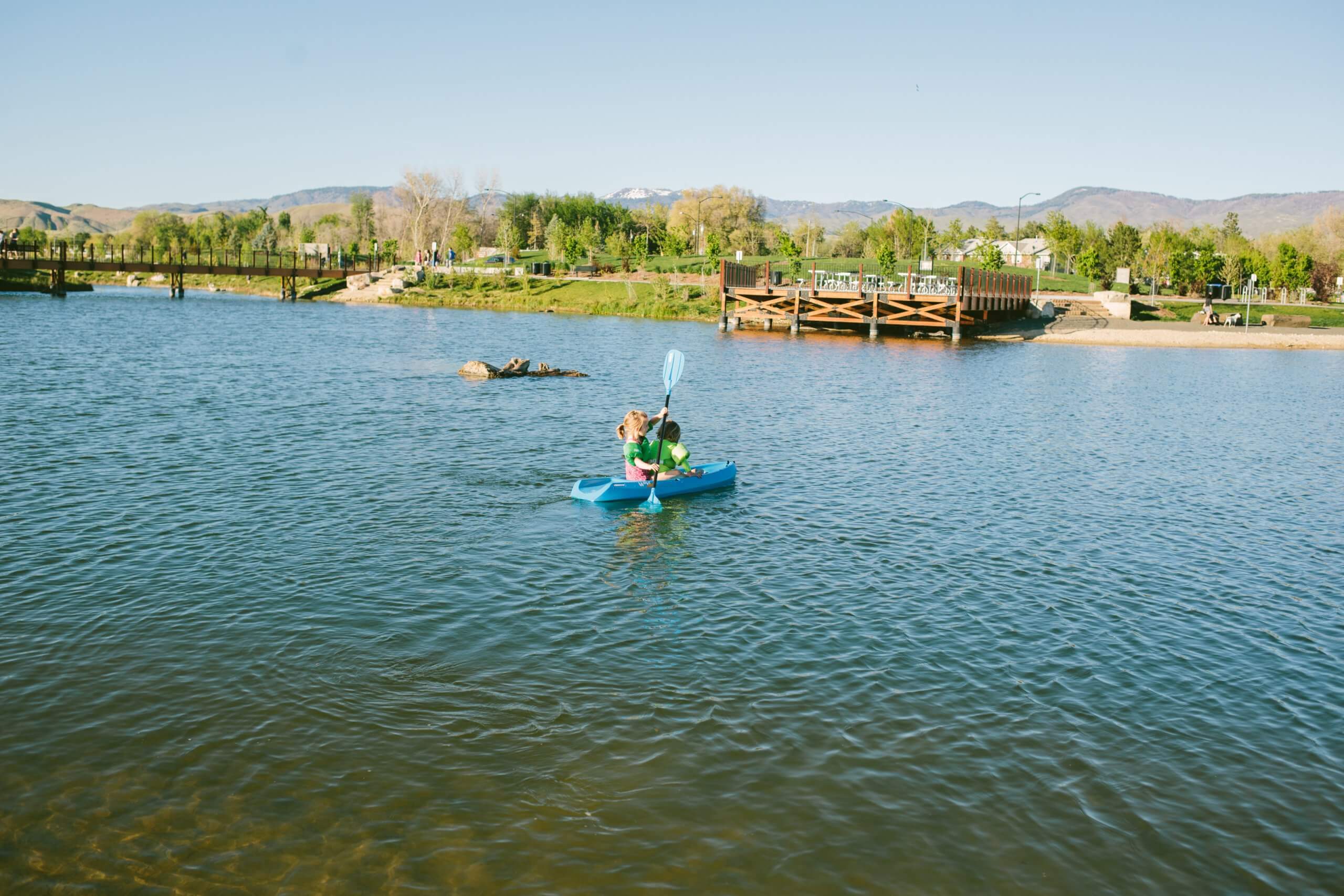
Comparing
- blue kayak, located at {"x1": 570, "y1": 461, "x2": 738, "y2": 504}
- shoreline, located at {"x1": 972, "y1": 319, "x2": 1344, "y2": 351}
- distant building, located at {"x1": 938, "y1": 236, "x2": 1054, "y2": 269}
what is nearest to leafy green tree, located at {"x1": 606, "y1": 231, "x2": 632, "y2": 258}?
distant building, located at {"x1": 938, "y1": 236, "x2": 1054, "y2": 269}

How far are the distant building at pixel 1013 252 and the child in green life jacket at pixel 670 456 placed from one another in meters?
120

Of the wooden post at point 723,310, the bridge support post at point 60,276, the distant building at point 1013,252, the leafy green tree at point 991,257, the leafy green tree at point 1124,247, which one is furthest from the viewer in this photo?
the distant building at point 1013,252

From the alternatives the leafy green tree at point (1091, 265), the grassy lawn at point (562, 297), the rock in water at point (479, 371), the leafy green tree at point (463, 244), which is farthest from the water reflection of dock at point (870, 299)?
the leafy green tree at point (463, 244)

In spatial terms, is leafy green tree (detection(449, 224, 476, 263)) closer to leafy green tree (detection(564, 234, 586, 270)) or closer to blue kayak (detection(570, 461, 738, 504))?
leafy green tree (detection(564, 234, 586, 270))

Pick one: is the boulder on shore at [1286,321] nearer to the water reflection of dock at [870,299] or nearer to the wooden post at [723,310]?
the water reflection of dock at [870,299]

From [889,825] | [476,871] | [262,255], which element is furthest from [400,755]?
[262,255]

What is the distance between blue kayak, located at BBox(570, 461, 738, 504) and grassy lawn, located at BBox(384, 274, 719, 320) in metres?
65.8

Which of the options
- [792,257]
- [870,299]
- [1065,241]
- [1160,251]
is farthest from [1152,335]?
[1065,241]

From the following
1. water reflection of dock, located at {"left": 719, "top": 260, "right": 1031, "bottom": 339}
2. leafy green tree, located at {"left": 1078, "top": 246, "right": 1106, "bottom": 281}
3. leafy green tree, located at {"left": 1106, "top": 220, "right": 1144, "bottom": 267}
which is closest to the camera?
water reflection of dock, located at {"left": 719, "top": 260, "right": 1031, "bottom": 339}

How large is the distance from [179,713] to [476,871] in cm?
458

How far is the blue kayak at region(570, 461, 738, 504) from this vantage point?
820 inches

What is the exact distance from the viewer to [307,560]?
1642cm

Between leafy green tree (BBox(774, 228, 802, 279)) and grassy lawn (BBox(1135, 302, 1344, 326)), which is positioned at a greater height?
leafy green tree (BBox(774, 228, 802, 279))

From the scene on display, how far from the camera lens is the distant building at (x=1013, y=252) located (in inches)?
5802
